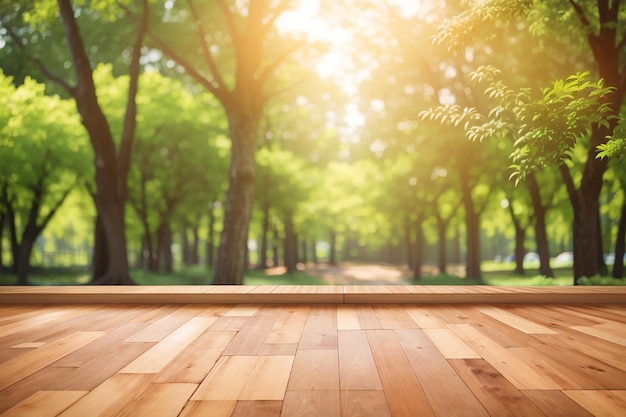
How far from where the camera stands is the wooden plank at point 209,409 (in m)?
2.18

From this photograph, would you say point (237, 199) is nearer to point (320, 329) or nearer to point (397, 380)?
point (320, 329)

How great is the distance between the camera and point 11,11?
35.4 ft

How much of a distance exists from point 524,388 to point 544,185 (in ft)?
51.7

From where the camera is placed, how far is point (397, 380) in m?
2.63

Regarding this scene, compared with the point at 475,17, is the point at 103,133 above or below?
above

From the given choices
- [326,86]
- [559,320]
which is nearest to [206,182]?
[326,86]

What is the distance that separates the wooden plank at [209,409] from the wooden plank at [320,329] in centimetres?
112

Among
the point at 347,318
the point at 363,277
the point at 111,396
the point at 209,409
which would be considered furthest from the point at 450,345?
the point at 363,277

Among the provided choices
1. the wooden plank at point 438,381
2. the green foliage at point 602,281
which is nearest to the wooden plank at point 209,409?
the wooden plank at point 438,381

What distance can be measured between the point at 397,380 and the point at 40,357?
2147mm

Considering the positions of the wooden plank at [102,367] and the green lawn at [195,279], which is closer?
the wooden plank at [102,367]

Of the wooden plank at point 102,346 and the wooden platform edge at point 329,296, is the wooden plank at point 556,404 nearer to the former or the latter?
the wooden plank at point 102,346

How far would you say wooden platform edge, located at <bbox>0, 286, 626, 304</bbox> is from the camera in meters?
5.17

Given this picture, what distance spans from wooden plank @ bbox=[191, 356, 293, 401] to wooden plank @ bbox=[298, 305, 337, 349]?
15.3 inches
